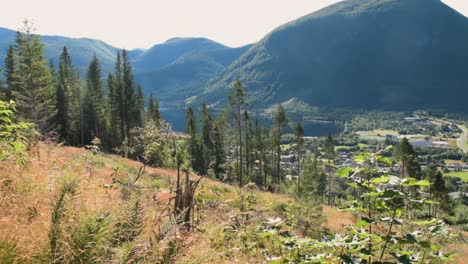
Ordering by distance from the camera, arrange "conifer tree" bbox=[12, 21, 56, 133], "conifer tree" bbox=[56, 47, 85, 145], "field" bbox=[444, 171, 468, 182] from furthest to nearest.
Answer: "field" bbox=[444, 171, 468, 182] < "conifer tree" bbox=[56, 47, 85, 145] < "conifer tree" bbox=[12, 21, 56, 133]

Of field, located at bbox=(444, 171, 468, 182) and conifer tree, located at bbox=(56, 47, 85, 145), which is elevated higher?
conifer tree, located at bbox=(56, 47, 85, 145)

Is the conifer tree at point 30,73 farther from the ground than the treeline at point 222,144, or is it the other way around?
the conifer tree at point 30,73

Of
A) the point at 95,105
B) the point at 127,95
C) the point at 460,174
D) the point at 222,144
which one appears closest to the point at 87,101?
the point at 95,105

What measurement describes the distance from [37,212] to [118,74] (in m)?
54.2

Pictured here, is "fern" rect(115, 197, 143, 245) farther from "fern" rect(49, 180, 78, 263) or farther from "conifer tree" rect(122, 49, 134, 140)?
"conifer tree" rect(122, 49, 134, 140)

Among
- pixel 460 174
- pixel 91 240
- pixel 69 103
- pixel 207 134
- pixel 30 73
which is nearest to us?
pixel 91 240

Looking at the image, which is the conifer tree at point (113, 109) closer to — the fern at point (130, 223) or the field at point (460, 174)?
the fern at point (130, 223)

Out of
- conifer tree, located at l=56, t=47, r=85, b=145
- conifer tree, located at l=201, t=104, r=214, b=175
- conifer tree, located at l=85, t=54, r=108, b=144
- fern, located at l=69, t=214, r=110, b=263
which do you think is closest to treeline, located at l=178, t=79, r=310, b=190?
conifer tree, located at l=201, t=104, r=214, b=175

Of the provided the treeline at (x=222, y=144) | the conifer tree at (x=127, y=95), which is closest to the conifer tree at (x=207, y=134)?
the treeline at (x=222, y=144)

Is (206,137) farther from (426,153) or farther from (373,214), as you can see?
(426,153)

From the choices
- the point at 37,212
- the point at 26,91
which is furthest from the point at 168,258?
the point at 26,91

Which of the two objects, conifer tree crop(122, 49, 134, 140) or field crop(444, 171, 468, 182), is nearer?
conifer tree crop(122, 49, 134, 140)

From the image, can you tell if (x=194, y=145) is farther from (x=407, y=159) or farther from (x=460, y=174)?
(x=460, y=174)

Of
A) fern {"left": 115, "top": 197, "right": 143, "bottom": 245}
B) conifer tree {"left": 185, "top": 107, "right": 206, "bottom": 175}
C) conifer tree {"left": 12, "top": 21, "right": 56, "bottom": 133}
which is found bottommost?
conifer tree {"left": 185, "top": 107, "right": 206, "bottom": 175}
